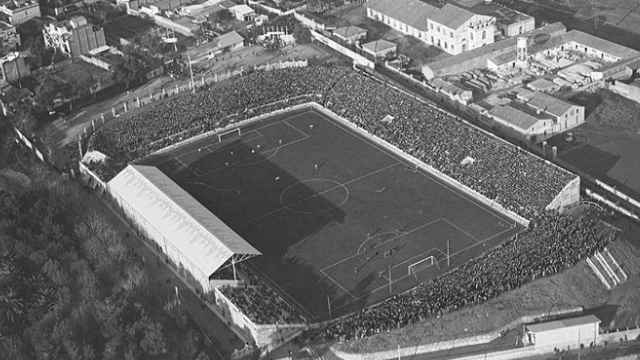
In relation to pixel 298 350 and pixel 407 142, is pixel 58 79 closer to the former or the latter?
pixel 407 142

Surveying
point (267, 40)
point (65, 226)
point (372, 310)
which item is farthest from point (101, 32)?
point (372, 310)

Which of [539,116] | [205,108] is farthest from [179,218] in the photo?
[539,116]

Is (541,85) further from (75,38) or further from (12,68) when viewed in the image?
(12,68)

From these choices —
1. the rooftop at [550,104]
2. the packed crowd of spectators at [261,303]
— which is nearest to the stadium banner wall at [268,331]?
the packed crowd of spectators at [261,303]

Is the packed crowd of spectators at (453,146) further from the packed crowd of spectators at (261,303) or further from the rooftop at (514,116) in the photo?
the packed crowd of spectators at (261,303)

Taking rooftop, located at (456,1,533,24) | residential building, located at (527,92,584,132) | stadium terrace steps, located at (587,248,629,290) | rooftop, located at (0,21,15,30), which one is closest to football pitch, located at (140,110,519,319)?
stadium terrace steps, located at (587,248,629,290)

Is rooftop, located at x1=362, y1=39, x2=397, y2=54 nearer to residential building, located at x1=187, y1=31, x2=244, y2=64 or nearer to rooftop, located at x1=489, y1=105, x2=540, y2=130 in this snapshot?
residential building, located at x1=187, y1=31, x2=244, y2=64
